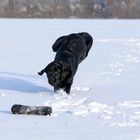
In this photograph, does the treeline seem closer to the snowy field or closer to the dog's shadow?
the snowy field

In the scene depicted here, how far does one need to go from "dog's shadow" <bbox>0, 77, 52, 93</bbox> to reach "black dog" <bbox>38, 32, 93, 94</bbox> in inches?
24.4

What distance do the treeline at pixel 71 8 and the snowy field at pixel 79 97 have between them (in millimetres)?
30682

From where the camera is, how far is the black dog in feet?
33.0

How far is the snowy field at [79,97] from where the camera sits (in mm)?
6938

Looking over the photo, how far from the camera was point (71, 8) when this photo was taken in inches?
2125

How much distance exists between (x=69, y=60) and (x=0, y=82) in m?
1.97

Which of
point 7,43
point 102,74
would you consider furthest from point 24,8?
point 102,74

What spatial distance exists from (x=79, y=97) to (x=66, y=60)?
35.3 inches

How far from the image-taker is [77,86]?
37.0ft

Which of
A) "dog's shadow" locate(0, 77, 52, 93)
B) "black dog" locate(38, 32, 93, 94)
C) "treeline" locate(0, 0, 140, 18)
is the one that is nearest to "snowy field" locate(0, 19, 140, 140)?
"dog's shadow" locate(0, 77, 52, 93)

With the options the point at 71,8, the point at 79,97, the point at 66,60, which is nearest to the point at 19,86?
the point at 66,60

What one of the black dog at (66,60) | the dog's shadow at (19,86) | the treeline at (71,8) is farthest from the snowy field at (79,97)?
the treeline at (71,8)

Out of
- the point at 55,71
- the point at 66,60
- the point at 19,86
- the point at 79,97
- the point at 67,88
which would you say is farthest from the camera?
the point at 19,86

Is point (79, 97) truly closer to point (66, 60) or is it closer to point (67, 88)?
point (67, 88)
